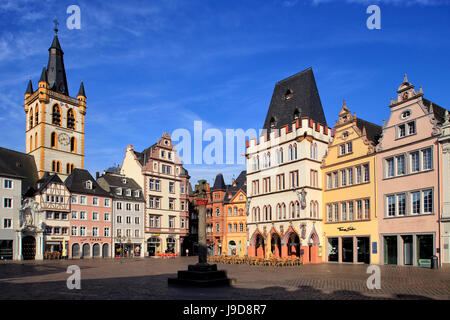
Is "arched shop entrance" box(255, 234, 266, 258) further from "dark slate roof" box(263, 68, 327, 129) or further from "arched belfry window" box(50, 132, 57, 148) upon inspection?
"arched belfry window" box(50, 132, 57, 148)

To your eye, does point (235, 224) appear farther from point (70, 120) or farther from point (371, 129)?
point (70, 120)

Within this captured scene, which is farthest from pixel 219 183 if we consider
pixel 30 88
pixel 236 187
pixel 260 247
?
pixel 30 88

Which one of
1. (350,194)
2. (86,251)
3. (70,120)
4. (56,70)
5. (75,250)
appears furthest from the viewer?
(56,70)

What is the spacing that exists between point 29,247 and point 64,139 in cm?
2611

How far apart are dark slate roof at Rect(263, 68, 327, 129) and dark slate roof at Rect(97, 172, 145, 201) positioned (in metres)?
25.1

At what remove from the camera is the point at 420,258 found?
34531mm

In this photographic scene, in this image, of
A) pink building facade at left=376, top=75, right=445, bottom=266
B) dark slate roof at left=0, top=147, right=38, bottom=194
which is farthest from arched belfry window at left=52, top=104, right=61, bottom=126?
pink building facade at left=376, top=75, right=445, bottom=266

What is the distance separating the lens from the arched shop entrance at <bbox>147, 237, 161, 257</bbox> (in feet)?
221

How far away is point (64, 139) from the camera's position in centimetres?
7575

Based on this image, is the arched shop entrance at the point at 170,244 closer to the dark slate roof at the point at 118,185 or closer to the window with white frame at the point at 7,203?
the dark slate roof at the point at 118,185

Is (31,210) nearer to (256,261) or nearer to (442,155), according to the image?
(256,261)

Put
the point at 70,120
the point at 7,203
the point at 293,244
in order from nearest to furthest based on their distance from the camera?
the point at 293,244
the point at 7,203
the point at 70,120

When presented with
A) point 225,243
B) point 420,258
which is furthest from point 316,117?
point 225,243
